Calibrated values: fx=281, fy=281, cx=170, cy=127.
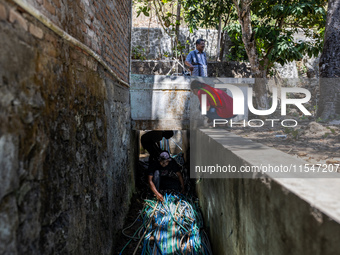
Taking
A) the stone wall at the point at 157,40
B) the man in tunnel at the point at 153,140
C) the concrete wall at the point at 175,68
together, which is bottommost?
the man in tunnel at the point at 153,140

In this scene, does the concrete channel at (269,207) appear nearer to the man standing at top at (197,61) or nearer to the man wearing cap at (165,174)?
the man wearing cap at (165,174)

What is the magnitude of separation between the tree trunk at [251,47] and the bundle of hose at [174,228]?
327 centimetres

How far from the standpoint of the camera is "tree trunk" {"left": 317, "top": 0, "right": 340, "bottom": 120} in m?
4.86

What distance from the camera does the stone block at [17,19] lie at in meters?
1.27

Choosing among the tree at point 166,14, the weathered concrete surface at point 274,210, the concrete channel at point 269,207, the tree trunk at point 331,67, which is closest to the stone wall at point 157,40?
the tree at point 166,14

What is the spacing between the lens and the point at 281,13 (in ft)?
22.6

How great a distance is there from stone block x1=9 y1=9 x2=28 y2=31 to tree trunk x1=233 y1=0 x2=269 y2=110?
5914 millimetres

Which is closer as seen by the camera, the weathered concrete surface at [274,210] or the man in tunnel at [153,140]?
the weathered concrete surface at [274,210]

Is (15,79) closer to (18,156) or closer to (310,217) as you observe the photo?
(18,156)

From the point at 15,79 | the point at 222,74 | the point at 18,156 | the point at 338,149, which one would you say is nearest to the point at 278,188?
the point at 18,156

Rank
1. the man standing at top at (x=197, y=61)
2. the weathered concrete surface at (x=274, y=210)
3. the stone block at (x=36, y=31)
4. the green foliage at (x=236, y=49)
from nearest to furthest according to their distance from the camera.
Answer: the weathered concrete surface at (x=274, y=210)
the stone block at (x=36, y=31)
the man standing at top at (x=197, y=61)
the green foliage at (x=236, y=49)

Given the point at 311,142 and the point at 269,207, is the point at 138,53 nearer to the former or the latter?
the point at 311,142

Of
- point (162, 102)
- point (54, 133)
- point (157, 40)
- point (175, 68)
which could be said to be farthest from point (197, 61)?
point (157, 40)

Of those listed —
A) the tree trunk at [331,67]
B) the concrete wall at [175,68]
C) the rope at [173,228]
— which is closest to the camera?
the rope at [173,228]
